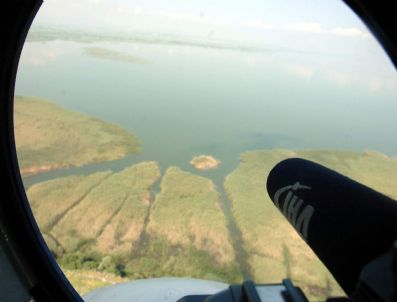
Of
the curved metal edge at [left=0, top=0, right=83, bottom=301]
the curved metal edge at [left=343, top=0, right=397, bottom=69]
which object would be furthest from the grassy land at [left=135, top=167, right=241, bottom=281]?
the curved metal edge at [left=343, top=0, right=397, bottom=69]

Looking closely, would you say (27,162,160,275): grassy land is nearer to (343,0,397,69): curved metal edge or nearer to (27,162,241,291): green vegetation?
(27,162,241,291): green vegetation

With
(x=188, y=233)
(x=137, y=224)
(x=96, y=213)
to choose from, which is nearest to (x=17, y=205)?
(x=188, y=233)

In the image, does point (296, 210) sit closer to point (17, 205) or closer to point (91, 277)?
point (17, 205)

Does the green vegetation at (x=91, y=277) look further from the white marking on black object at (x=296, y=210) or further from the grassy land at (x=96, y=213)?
the white marking on black object at (x=296, y=210)

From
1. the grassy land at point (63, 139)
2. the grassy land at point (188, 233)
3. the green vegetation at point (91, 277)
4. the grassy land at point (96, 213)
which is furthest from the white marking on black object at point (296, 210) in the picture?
the grassy land at point (63, 139)

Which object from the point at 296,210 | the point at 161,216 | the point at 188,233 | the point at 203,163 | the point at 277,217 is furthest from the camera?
the point at 203,163

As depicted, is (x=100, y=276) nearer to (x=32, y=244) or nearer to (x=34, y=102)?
(x=32, y=244)
